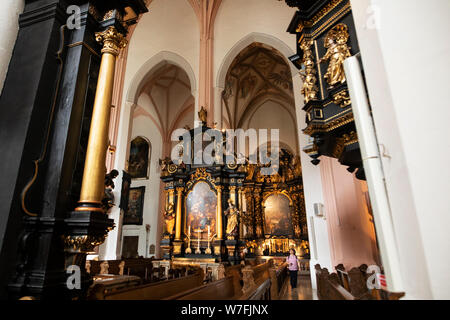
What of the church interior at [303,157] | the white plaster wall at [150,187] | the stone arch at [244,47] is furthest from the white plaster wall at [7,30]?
the white plaster wall at [150,187]

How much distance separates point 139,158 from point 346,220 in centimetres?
1414

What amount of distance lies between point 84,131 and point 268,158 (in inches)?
515

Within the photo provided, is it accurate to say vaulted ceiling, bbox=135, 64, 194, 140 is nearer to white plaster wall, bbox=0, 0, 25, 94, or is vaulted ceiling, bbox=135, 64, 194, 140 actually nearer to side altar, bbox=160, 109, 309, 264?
side altar, bbox=160, 109, 309, 264

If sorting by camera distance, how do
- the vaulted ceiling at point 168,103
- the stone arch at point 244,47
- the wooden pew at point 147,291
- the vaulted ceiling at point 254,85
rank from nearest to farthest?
the wooden pew at point 147,291 < the stone arch at point 244,47 < the vaulted ceiling at point 254,85 < the vaulted ceiling at point 168,103

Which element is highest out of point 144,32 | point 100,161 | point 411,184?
point 144,32

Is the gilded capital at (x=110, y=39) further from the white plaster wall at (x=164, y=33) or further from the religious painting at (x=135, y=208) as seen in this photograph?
the religious painting at (x=135, y=208)

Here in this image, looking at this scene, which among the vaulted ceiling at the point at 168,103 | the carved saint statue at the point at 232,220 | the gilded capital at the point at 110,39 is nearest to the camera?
the gilded capital at the point at 110,39

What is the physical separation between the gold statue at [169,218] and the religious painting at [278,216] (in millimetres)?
5989

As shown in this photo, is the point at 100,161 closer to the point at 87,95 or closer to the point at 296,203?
the point at 87,95

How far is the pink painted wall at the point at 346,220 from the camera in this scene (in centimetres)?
634

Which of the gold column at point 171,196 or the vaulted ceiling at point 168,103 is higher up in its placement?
the vaulted ceiling at point 168,103

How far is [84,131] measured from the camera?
9.12ft
